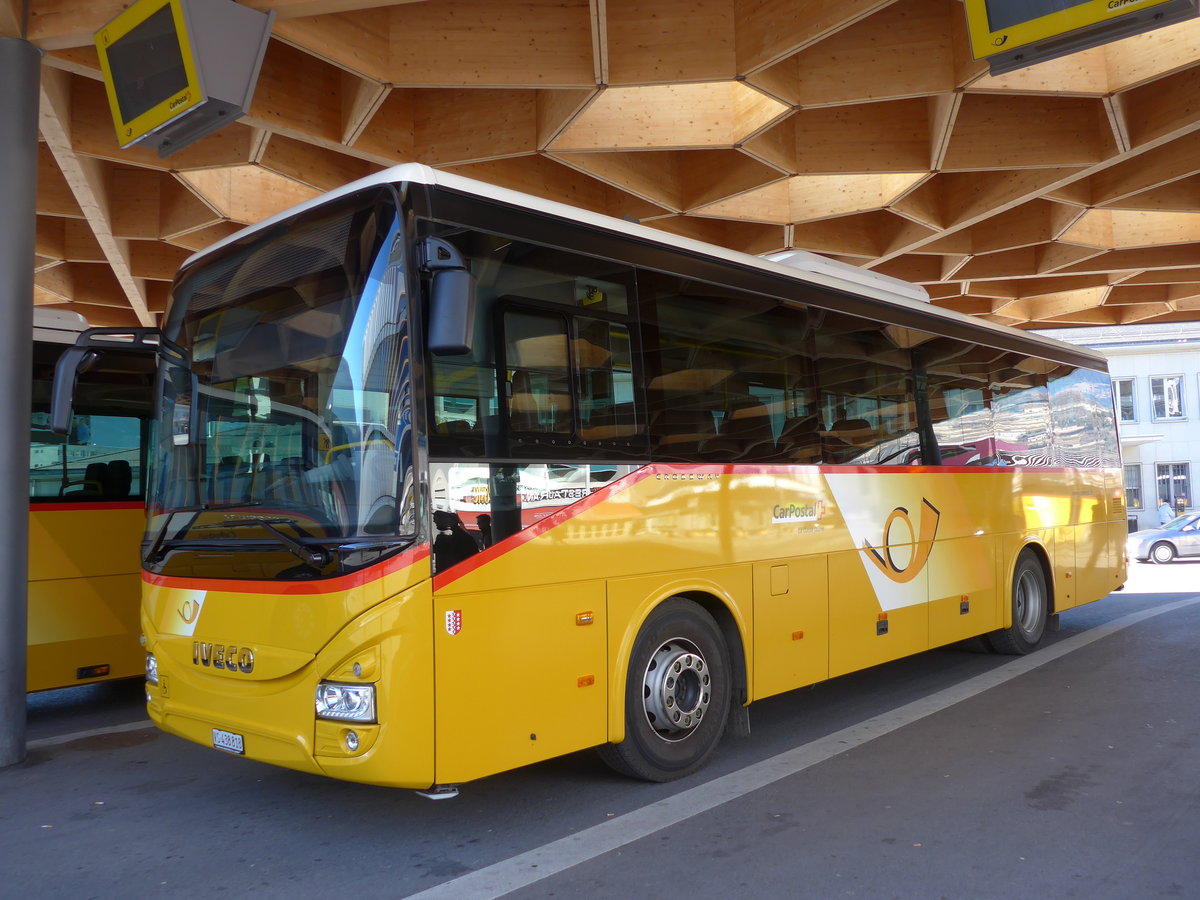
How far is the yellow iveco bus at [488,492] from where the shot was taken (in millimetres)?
4441

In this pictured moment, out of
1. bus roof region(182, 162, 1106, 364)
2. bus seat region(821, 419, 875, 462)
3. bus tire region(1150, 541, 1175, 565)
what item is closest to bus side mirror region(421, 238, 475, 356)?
bus roof region(182, 162, 1106, 364)

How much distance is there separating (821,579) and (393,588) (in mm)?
3646

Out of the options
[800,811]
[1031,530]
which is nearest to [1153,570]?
[1031,530]

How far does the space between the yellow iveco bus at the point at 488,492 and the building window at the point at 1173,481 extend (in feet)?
130

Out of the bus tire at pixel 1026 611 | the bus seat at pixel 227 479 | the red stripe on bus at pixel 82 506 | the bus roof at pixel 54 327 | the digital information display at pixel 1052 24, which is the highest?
the digital information display at pixel 1052 24

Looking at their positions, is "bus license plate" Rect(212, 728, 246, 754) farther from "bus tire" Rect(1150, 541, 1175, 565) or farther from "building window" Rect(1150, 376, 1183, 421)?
"building window" Rect(1150, 376, 1183, 421)

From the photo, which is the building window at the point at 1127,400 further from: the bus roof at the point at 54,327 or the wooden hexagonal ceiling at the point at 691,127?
the bus roof at the point at 54,327

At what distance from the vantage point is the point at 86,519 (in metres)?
8.12

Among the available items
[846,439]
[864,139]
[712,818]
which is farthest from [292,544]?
[864,139]

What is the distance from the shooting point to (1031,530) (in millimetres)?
9984

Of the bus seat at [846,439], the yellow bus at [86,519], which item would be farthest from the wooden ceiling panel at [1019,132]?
the yellow bus at [86,519]

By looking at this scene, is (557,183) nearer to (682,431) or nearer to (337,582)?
(682,431)

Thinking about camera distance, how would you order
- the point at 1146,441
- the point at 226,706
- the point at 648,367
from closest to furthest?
1. the point at 226,706
2. the point at 648,367
3. the point at 1146,441

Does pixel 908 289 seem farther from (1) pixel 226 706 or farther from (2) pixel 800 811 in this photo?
(1) pixel 226 706
